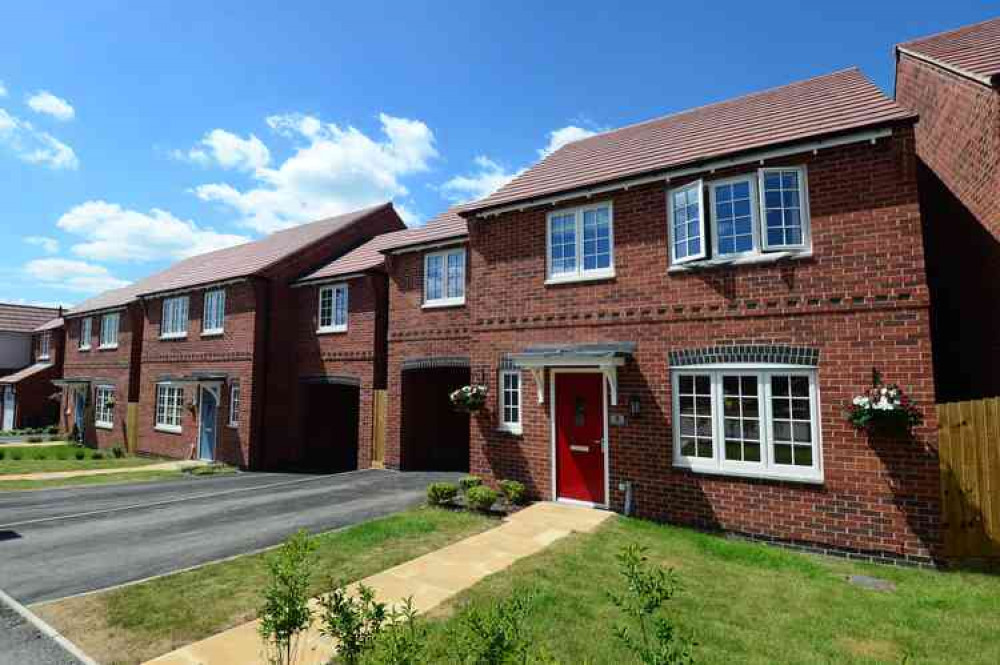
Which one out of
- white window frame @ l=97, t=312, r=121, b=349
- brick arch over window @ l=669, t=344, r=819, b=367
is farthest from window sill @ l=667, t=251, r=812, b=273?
white window frame @ l=97, t=312, r=121, b=349

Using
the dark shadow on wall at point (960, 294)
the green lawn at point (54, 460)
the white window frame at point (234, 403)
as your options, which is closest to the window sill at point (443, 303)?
the white window frame at point (234, 403)

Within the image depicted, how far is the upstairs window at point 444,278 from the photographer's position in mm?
14508

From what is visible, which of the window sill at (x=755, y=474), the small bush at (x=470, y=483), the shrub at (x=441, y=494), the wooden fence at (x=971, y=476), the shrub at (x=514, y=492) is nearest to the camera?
the wooden fence at (x=971, y=476)

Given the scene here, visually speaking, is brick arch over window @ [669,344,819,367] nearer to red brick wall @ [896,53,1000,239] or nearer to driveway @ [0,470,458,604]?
red brick wall @ [896,53,1000,239]

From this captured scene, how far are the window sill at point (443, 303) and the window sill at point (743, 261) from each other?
22.2 feet

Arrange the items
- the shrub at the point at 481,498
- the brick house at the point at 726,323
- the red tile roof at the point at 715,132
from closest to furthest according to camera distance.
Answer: the brick house at the point at 726,323
the red tile roof at the point at 715,132
the shrub at the point at 481,498

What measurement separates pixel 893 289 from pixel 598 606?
619 centimetres

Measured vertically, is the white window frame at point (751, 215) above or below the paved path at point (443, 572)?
above

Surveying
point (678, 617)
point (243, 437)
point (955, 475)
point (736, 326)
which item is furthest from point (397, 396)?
point (955, 475)

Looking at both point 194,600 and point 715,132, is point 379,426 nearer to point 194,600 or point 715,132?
point 194,600

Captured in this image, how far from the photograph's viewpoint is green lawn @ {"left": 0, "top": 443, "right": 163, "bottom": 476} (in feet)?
63.3

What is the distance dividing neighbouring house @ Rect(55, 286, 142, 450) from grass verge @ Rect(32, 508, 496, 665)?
2112 cm

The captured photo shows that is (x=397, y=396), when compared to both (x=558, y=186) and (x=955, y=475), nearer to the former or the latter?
(x=558, y=186)

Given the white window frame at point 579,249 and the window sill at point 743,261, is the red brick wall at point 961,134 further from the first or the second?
the white window frame at point 579,249
